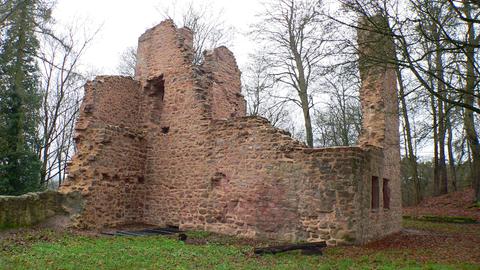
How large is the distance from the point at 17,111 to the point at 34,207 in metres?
9.99

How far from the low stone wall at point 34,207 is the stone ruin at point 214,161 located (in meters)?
0.34

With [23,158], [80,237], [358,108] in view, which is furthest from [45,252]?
[358,108]

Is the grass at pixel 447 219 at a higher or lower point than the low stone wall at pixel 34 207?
lower

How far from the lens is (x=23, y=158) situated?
700 inches

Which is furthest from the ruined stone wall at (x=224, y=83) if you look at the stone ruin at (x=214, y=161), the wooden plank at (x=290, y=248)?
the wooden plank at (x=290, y=248)

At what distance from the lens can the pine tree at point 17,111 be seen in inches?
690

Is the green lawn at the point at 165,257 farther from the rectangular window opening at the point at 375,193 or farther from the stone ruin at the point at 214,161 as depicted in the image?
the rectangular window opening at the point at 375,193

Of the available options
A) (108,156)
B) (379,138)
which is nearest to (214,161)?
(108,156)

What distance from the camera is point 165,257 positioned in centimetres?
753

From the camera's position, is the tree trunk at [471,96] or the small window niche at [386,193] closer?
the tree trunk at [471,96]

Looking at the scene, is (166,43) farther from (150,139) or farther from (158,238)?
(158,238)

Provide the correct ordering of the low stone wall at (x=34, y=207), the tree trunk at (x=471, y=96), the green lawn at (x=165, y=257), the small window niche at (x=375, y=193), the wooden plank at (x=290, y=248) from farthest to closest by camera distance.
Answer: the small window niche at (x=375, y=193) → the low stone wall at (x=34, y=207) → the tree trunk at (x=471, y=96) → the wooden plank at (x=290, y=248) → the green lawn at (x=165, y=257)

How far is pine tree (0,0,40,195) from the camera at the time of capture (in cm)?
1752

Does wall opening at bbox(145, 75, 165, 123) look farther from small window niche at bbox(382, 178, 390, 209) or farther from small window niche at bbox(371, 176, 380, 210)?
small window niche at bbox(382, 178, 390, 209)
